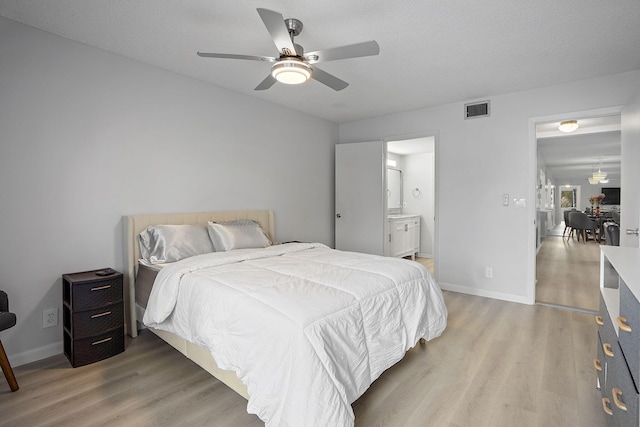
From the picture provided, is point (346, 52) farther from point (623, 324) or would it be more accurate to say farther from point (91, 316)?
point (91, 316)

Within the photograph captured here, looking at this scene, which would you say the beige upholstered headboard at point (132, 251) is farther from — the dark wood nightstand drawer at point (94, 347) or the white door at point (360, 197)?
the white door at point (360, 197)

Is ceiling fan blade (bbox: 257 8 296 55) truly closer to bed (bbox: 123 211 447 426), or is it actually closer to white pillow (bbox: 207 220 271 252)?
bed (bbox: 123 211 447 426)

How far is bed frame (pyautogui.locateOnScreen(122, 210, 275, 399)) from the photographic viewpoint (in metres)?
1.97

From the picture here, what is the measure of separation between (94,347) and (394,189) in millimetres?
5637

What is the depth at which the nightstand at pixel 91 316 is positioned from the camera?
2.29m

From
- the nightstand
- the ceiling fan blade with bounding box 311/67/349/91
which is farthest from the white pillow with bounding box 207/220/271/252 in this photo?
the ceiling fan blade with bounding box 311/67/349/91

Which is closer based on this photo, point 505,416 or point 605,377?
point 605,377

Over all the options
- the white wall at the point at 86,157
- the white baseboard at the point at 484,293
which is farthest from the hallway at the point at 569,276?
the white wall at the point at 86,157

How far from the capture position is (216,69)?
3.09 meters

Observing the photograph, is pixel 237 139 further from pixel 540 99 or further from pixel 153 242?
→ pixel 540 99

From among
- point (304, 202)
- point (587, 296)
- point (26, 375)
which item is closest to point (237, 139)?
Answer: point (304, 202)

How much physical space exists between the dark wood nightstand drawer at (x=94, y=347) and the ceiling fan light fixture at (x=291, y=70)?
230 cm

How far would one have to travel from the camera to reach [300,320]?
1.49 meters

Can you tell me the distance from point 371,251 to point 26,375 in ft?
12.6
